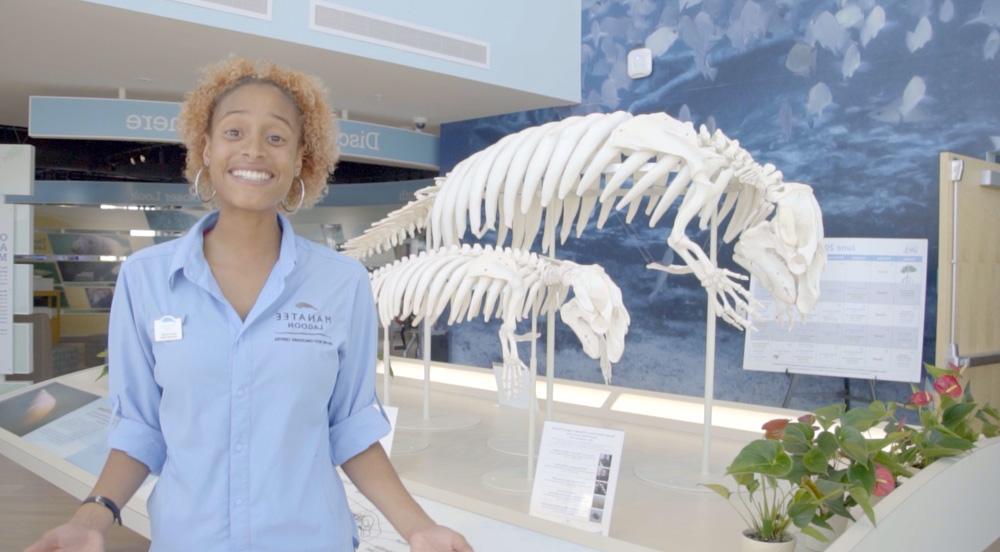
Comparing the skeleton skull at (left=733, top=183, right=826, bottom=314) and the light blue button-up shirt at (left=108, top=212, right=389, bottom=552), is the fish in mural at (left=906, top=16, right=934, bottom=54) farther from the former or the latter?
the light blue button-up shirt at (left=108, top=212, right=389, bottom=552)

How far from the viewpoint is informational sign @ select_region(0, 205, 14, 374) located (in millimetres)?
5828

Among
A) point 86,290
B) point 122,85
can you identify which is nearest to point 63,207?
point 86,290

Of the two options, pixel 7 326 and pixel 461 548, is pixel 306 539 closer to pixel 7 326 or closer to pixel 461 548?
pixel 461 548

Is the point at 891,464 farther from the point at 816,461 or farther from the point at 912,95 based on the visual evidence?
the point at 912,95

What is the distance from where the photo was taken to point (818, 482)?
1.86 m

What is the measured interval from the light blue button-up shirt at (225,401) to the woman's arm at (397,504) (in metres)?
0.06

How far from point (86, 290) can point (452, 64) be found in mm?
5375

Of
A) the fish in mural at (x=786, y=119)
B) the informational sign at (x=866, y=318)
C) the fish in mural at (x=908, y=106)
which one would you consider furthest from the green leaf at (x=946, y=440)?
the fish in mural at (x=786, y=119)

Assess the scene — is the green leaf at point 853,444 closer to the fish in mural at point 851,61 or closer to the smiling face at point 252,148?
the smiling face at point 252,148

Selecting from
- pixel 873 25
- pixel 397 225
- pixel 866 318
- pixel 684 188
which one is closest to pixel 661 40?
pixel 873 25

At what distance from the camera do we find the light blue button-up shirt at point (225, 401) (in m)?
1.18

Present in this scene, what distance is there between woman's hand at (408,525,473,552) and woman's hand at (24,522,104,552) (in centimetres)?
43

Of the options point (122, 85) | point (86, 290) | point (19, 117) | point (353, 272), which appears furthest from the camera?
point (86, 290)

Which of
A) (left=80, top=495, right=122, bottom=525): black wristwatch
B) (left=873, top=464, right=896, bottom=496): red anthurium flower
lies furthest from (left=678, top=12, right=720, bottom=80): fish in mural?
(left=80, top=495, right=122, bottom=525): black wristwatch
